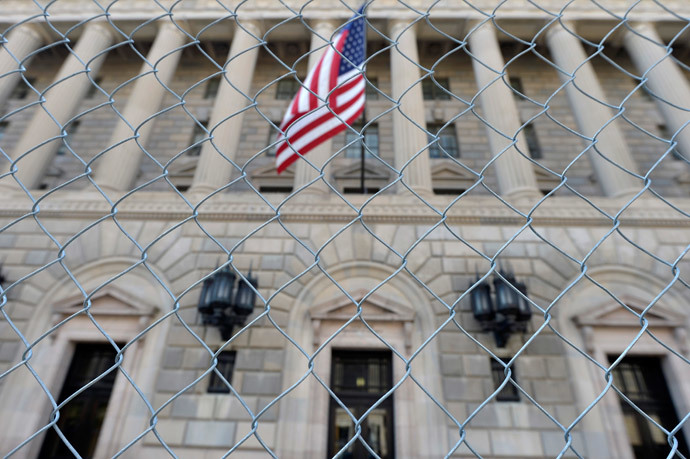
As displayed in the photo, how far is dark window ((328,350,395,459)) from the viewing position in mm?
7910

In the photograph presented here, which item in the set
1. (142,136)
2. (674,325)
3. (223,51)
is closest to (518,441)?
(674,325)

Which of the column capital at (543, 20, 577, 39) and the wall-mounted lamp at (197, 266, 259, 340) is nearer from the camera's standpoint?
the wall-mounted lamp at (197, 266, 259, 340)

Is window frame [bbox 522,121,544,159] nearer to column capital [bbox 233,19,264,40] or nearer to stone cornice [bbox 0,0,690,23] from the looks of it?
stone cornice [bbox 0,0,690,23]

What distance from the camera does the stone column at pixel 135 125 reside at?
11148 millimetres

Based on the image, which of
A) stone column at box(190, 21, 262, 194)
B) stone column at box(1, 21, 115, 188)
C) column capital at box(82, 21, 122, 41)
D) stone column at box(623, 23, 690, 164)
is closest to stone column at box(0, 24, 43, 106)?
stone column at box(1, 21, 115, 188)

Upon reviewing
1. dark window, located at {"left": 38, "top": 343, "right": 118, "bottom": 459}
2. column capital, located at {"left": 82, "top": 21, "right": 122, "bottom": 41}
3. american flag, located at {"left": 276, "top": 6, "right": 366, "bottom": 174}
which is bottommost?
dark window, located at {"left": 38, "top": 343, "right": 118, "bottom": 459}

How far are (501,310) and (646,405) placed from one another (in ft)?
12.5

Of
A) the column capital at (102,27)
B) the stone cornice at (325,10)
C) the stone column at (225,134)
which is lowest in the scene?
the stone column at (225,134)

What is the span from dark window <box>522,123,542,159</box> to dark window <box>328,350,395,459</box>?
404 inches

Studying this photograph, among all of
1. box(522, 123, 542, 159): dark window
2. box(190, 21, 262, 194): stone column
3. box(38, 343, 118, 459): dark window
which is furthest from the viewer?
box(522, 123, 542, 159): dark window

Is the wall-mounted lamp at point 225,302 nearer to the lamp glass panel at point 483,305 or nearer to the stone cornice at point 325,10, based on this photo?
the lamp glass panel at point 483,305

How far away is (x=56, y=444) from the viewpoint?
817 cm

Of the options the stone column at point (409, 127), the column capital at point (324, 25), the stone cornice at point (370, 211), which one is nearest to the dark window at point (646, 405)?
the stone cornice at point (370, 211)

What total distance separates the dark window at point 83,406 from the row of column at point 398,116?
4495 millimetres
